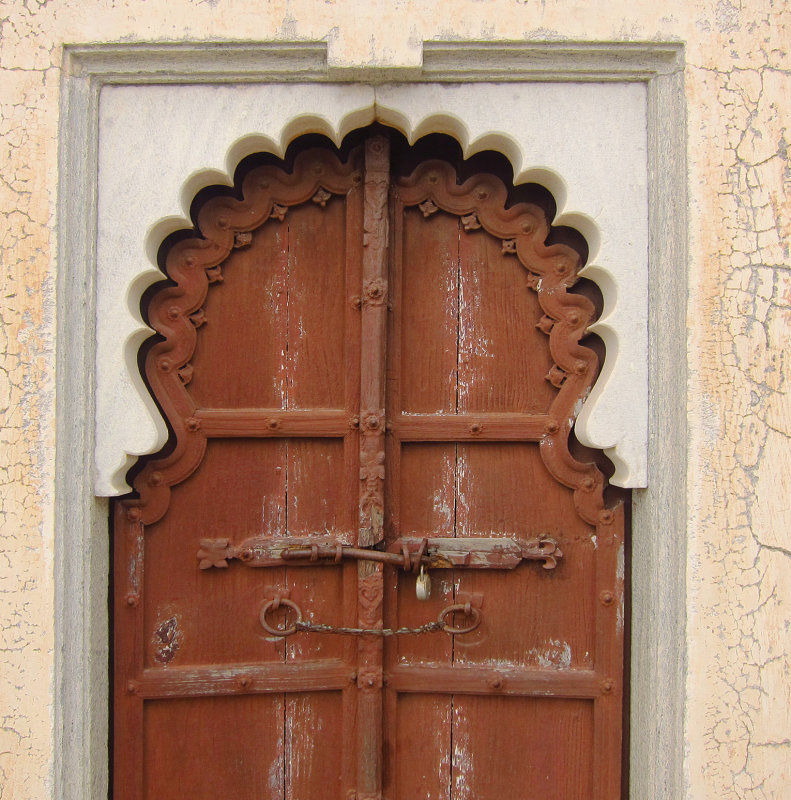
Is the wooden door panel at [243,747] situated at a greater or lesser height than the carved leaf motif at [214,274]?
lesser

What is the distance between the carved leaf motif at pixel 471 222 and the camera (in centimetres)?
148

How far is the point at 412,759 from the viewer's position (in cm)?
150

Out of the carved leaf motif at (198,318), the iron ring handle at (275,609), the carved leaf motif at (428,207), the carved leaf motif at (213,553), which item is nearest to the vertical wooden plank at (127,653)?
the carved leaf motif at (213,553)

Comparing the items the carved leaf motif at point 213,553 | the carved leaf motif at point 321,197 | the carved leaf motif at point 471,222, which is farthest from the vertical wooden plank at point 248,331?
the carved leaf motif at point 471,222

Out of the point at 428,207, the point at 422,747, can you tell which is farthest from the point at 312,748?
the point at 428,207

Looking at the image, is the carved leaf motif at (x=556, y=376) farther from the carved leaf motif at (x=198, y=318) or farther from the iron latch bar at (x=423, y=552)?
the carved leaf motif at (x=198, y=318)

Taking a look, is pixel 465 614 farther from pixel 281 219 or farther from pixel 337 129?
pixel 337 129

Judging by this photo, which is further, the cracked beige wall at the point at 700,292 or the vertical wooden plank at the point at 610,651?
the vertical wooden plank at the point at 610,651

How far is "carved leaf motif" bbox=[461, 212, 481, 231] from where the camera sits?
148cm

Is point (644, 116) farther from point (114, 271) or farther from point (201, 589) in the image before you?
point (201, 589)

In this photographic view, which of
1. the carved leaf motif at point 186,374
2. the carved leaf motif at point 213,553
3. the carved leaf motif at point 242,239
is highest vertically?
the carved leaf motif at point 242,239

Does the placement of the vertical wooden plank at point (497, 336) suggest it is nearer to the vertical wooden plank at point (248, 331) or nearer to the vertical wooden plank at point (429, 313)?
the vertical wooden plank at point (429, 313)

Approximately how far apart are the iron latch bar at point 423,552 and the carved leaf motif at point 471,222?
74 centimetres

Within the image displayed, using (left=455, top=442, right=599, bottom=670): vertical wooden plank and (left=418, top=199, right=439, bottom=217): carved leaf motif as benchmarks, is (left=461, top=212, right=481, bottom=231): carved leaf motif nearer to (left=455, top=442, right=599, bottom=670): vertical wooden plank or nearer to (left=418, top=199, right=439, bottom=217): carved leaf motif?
(left=418, top=199, right=439, bottom=217): carved leaf motif
